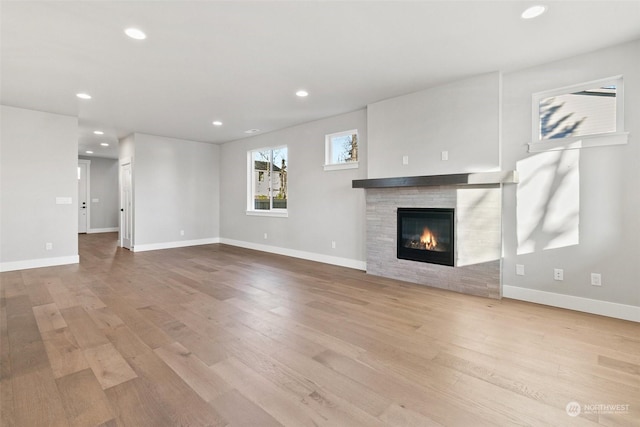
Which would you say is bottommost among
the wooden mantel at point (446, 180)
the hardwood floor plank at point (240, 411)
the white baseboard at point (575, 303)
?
the hardwood floor plank at point (240, 411)

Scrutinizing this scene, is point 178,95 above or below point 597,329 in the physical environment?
above

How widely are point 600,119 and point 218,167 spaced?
772 cm

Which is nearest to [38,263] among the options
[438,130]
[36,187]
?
[36,187]

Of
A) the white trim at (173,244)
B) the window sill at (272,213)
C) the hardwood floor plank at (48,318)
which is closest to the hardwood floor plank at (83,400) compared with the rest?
the hardwood floor plank at (48,318)

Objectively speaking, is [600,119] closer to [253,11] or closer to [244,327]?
[253,11]

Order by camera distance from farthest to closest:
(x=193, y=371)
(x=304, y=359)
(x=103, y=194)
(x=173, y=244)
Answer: (x=103, y=194)
(x=173, y=244)
(x=304, y=359)
(x=193, y=371)

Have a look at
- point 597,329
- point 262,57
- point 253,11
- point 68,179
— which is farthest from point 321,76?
point 68,179

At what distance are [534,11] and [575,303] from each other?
9.36 ft

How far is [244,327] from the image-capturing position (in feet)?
8.82

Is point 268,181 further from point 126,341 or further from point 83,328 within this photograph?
point 126,341

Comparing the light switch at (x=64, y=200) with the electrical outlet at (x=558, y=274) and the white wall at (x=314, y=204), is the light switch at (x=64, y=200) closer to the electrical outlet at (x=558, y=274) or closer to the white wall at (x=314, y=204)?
the white wall at (x=314, y=204)

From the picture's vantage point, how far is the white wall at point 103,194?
1031cm

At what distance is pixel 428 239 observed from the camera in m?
4.14

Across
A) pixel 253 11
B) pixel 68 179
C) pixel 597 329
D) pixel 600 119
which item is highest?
pixel 253 11
